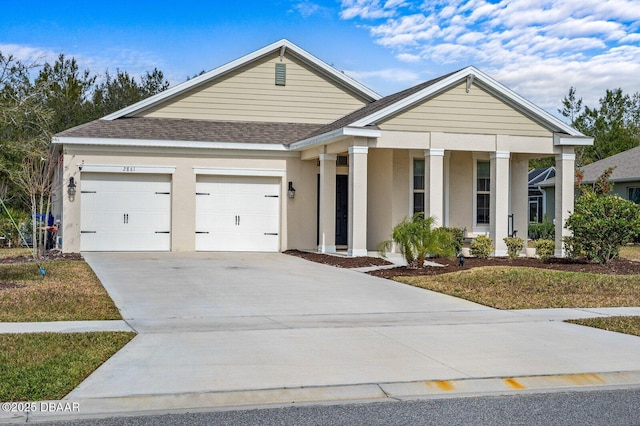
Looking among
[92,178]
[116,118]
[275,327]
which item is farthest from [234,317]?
[116,118]

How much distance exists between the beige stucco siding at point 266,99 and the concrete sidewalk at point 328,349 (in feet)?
37.4

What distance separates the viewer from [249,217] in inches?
922

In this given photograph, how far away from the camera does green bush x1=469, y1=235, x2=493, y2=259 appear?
67.2 ft

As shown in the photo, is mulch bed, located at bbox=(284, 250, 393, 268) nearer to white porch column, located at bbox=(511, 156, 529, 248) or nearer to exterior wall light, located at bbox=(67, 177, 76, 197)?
white porch column, located at bbox=(511, 156, 529, 248)

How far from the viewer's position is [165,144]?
72.8ft

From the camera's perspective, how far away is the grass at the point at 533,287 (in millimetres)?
12914

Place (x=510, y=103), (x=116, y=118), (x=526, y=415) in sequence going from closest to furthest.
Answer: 1. (x=526, y=415)
2. (x=510, y=103)
3. (x=116, y=118)

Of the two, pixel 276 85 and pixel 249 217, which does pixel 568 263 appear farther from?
pixel 276 85

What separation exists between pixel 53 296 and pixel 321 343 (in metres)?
5.54

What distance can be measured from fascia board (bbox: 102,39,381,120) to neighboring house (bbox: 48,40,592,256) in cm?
5

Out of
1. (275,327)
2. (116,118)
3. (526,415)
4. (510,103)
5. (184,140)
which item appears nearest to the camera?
(526,415)

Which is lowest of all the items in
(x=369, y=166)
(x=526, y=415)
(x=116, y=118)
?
(x=526, y=415)

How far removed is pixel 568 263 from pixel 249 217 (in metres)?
9.69

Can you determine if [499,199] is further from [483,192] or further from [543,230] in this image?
[543,230]
